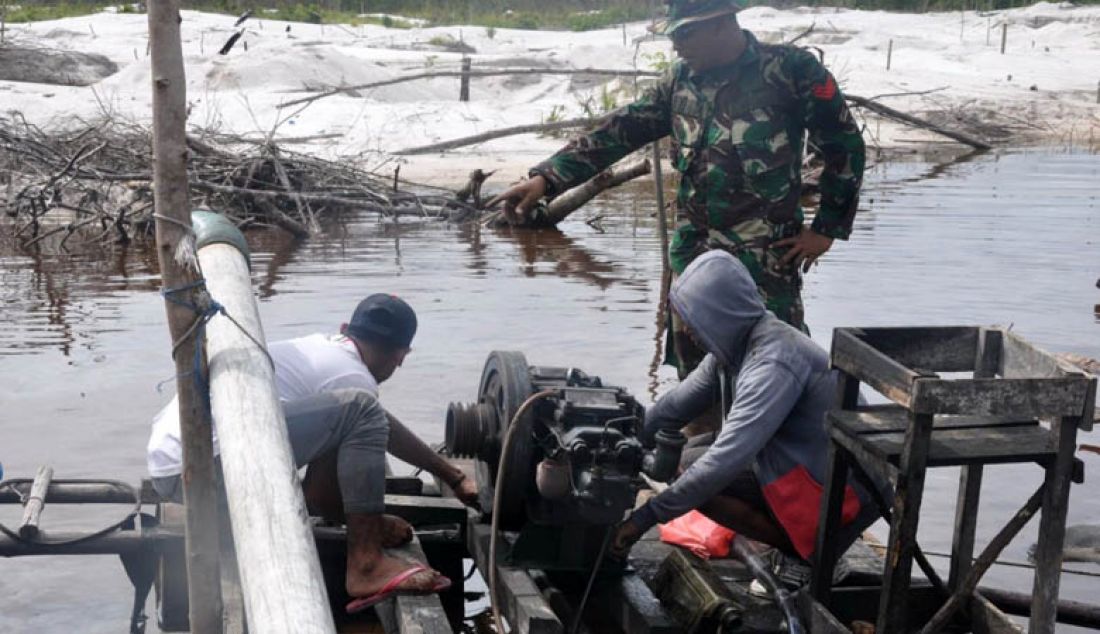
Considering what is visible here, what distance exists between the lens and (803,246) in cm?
515

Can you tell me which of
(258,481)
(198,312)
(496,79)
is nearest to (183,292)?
(198,312)

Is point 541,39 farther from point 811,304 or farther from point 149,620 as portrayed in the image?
point 149,620

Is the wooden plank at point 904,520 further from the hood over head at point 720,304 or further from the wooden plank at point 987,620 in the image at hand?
the hood over head at point 720,304

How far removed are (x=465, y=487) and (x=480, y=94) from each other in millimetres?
23992

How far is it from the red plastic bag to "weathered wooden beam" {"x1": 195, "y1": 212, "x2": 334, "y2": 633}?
1.83 metres

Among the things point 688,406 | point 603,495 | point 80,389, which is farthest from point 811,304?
point 603,495

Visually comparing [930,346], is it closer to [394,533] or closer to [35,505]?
[394,533]

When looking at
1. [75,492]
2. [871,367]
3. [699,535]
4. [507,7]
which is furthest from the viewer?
[507,7]

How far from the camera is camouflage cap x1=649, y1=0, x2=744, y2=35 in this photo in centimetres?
497

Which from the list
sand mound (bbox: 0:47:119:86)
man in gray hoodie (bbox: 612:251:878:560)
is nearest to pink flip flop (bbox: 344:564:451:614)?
man in gray hoodie (bbox: 612:251:878:560)

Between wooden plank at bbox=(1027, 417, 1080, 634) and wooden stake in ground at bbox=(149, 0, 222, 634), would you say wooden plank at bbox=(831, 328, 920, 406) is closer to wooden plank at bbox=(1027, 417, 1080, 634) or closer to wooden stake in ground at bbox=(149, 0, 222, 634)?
wooden plank at bbox=(1027, 417, 1080, 634)

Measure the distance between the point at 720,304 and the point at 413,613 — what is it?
49.6 inches

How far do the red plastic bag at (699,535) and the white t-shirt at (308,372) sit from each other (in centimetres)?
111

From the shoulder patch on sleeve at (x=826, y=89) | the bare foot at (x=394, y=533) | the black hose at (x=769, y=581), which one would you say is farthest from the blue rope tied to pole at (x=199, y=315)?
the shoulder patch on sleeve at (x=826, y=89)
